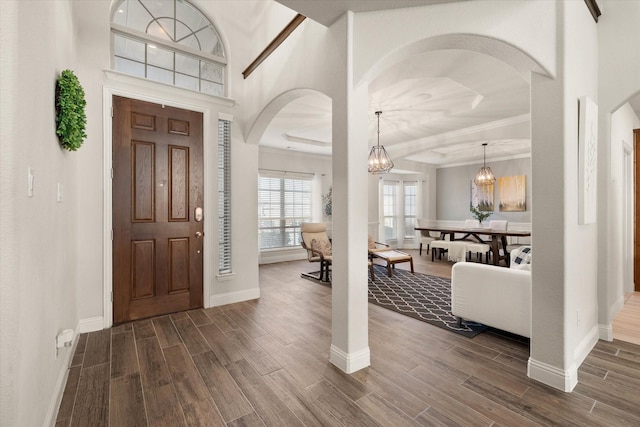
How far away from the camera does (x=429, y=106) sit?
4551mm

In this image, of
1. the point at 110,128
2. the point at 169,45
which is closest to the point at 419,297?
the point at 110,128

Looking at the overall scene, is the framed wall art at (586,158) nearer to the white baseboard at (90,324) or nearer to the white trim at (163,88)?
the white trim at (163,88)

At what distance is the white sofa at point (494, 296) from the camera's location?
2.50 meters

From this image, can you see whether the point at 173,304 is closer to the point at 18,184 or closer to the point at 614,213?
the point at 18,184

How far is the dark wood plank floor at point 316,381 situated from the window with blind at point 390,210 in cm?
656

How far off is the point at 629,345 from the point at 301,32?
4.08 meters

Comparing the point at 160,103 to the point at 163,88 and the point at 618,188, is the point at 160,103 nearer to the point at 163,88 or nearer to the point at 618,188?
the point at 163,88

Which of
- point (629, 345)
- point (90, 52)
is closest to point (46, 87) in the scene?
point (90, 52)

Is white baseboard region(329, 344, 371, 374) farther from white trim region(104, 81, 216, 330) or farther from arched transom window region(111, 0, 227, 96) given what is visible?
arched transom window region(111, 0, 227, 96)

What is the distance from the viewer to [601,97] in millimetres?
2666

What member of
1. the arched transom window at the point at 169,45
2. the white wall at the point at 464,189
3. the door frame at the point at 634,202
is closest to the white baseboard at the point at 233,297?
the arched transom window at the point at 169,45

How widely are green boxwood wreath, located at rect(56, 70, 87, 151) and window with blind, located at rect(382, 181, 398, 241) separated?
8.23 metres

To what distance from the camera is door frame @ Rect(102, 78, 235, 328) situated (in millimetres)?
3010

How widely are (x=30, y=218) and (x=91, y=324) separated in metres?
2.19
